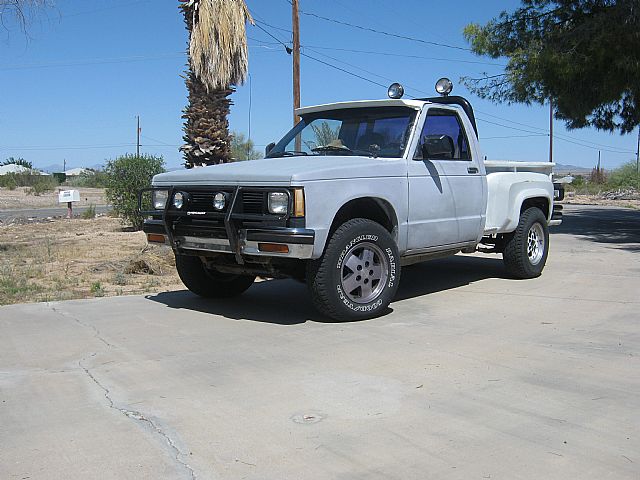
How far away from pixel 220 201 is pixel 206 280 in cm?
156

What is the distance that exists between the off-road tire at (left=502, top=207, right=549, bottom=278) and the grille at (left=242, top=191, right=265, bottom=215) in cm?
392

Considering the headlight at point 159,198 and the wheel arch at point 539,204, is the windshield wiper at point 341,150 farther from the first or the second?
the wheel arch at point 539,204

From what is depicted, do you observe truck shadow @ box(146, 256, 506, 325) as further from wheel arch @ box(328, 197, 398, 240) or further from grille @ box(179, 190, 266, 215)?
grille @ box(179, 190, 266, 215)

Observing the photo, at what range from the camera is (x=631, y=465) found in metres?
3.36

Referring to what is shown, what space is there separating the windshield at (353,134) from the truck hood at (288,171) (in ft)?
1.02

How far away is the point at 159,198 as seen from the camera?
6809 millimetres

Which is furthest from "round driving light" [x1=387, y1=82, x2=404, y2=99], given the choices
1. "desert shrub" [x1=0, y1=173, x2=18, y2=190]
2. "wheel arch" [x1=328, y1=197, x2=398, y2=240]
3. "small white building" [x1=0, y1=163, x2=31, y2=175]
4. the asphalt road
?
"small white building" [x1=0, y1=163, x2=31, y2=175]

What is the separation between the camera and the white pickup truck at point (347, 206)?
19.3 ft

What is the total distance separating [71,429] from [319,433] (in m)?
1.37

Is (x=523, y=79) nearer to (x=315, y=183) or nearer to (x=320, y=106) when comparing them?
(x=320, y=106)

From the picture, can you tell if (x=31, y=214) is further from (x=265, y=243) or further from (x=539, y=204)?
(x=265, y=243)

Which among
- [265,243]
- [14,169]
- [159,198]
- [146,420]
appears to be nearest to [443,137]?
[265,243]

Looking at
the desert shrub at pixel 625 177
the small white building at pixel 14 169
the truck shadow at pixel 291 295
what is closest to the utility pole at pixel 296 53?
the truck shadow at pixel 291 295

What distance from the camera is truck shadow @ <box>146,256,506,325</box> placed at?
→ 6758 millimetres
